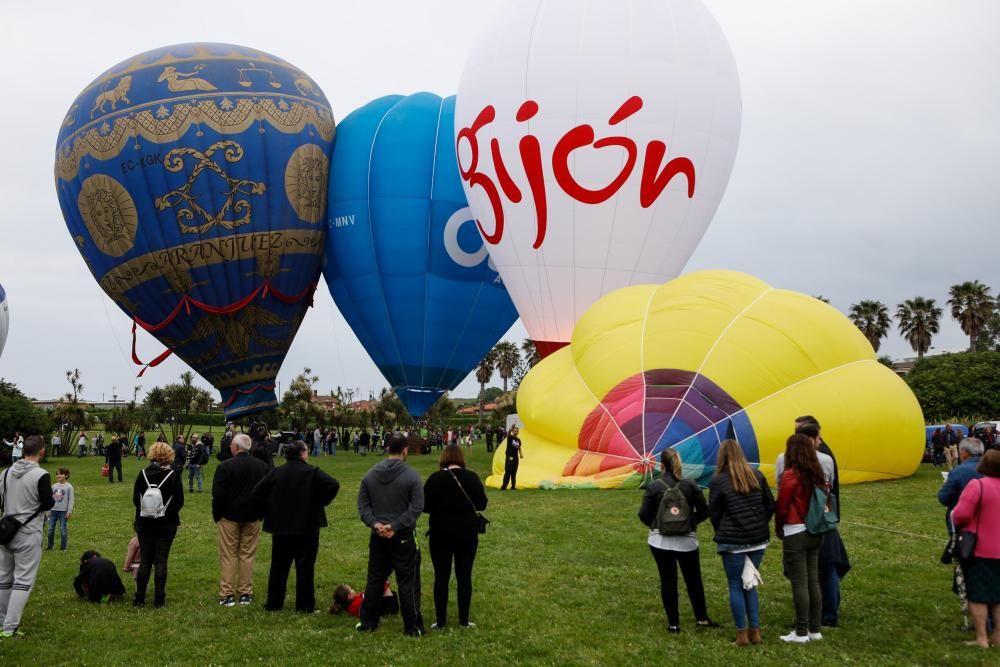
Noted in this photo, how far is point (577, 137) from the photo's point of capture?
18703mm

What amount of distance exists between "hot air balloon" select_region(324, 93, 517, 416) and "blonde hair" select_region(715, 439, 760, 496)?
1925 centimetres

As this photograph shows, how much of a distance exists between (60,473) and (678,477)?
671 centimetres

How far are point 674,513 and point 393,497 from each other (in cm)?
197

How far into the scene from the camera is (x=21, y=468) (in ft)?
20.8

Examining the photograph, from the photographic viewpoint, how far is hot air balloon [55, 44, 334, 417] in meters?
22.5

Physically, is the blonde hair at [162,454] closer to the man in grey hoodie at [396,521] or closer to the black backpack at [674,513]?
Result: the man in grey hoodie at [396,521]

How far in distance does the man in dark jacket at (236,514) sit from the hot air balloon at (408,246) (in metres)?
17.6

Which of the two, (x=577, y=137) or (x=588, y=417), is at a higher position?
(x=577, y=137)

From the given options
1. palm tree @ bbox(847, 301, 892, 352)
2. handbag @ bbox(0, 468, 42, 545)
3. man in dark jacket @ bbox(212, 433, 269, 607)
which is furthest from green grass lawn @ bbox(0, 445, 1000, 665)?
palm tree @ bbox(847, 301, 892, 352)

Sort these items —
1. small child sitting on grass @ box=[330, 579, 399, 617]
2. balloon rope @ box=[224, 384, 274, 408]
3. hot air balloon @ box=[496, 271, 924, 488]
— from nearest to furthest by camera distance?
small child sitting on grass @ box=[330, 579, 399, 617] < hot air balloon @ box=[496, 271, 924, 488] < balloon rope @ box=[224, 384, 274, 408]

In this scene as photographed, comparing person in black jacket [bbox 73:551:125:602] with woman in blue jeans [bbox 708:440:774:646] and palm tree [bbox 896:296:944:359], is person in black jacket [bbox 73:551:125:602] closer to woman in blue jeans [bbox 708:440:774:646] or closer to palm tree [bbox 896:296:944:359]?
woman in blue jeans [bbox 708:440:774:646]

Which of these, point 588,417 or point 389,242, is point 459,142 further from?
point 588,417

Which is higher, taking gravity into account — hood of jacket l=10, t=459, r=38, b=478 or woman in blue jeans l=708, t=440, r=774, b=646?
hood of jacket l=10, t=459, r=38, b=478

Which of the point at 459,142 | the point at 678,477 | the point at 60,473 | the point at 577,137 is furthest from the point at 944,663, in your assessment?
the point at 459,142
